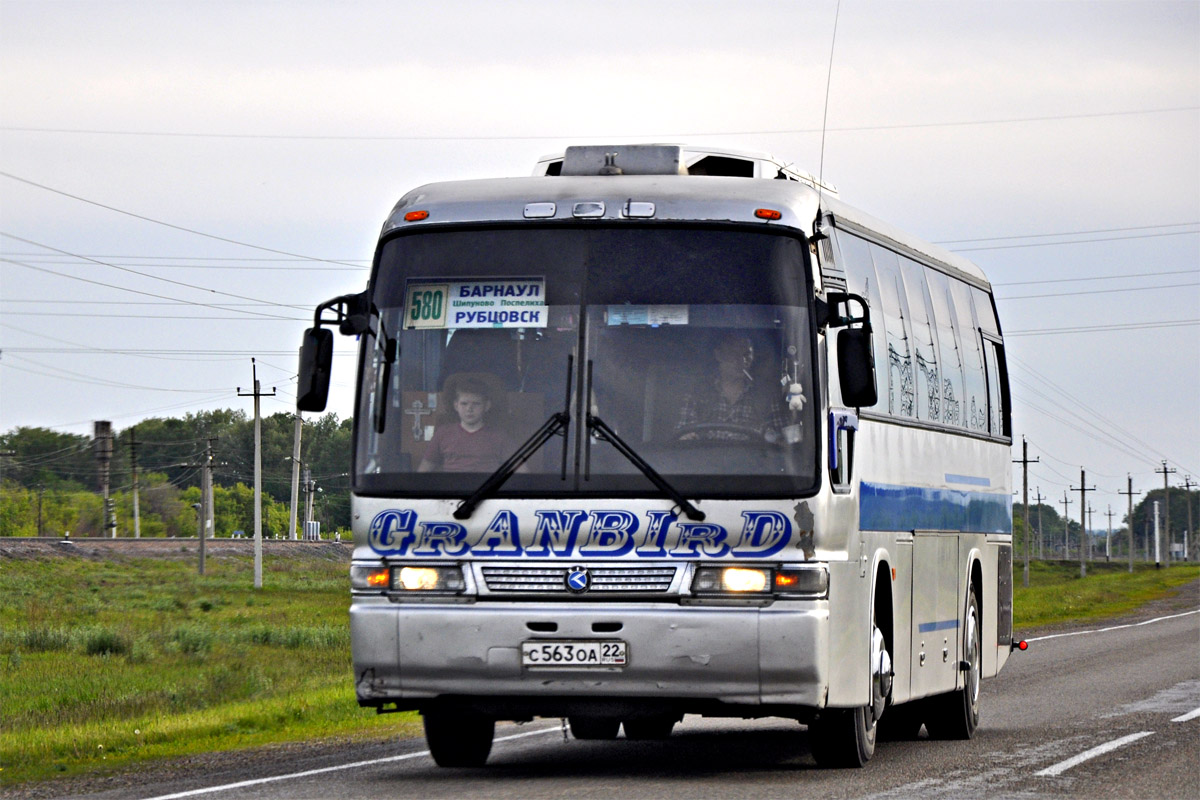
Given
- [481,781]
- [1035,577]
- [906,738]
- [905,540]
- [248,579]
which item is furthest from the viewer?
[1035,577]

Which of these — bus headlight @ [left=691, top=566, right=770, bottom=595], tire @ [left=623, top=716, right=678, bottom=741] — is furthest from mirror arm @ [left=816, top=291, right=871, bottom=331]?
tire @ [left=623, top=716, right=678, bottom=741]

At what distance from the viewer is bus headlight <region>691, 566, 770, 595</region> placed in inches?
395

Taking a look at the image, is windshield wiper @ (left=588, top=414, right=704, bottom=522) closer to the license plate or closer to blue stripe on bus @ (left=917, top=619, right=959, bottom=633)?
the license plate

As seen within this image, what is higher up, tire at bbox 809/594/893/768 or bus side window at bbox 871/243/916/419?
bus side window at bbox 871/243/916/419

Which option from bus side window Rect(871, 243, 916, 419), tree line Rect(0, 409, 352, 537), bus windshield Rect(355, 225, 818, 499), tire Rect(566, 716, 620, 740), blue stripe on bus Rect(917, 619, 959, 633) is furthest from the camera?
tree line Rect(0, 409, 352, 537)

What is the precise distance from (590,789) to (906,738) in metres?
5.44

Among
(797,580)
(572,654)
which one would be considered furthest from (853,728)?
(572,654)

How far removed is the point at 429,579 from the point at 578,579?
85cm

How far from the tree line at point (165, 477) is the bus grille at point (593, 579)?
435ft

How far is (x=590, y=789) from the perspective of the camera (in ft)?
34.4

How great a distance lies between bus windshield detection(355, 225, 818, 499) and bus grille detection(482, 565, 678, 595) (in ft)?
1.33

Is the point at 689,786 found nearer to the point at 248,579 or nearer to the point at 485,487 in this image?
the point at 485,487

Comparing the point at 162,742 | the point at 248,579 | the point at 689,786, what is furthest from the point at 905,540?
the point at 248,579

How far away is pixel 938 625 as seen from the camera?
1391 centimetres
